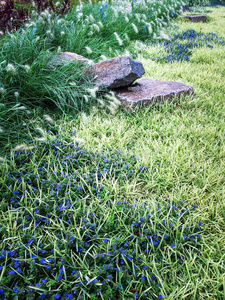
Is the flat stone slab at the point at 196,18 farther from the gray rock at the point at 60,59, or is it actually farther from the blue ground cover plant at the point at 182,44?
the gray rock at the point at 60,59

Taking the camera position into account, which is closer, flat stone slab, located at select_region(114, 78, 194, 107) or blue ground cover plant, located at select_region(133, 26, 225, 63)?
flat stone slab, located at select_region(114, 78, 194, 107)

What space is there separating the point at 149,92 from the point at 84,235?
229cm

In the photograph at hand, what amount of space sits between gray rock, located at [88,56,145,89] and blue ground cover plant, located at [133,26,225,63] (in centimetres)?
182

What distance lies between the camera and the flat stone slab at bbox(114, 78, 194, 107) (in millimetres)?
3139

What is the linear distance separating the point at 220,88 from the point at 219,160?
6.58 ft

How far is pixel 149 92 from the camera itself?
130 inches

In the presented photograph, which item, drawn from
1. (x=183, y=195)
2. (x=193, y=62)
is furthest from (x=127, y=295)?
(x=193, y=62)

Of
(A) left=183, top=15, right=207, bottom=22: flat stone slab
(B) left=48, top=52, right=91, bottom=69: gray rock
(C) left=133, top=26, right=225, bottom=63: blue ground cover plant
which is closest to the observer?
(B) left=48, top=52, right=91, bottom=69: gray rock

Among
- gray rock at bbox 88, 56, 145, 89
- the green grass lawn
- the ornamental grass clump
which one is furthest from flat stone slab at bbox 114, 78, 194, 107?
the ornamental grass clump

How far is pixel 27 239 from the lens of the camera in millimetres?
1564

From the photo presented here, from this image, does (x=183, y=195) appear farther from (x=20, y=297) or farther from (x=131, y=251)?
(x=20, y=297)

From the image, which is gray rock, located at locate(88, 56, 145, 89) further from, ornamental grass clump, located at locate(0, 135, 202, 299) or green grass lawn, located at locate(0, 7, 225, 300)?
ornamental grass clump, located at locate(0, 135, 202, 299)

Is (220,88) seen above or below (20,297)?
above

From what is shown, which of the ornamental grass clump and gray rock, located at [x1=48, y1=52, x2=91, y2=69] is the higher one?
gray rock, located at [x1=48, y1=52, x2=91, y2=69]
